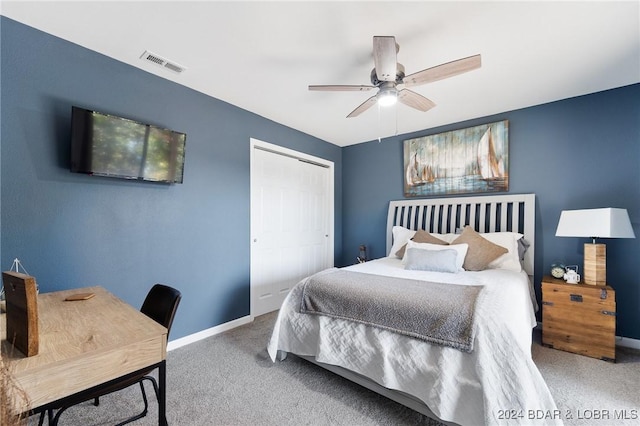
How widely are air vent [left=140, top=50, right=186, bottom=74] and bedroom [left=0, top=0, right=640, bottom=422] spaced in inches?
9.5

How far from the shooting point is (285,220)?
3873 mm

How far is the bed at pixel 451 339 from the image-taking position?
1372 mm

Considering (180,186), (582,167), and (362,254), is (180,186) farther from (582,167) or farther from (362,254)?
(582,167)

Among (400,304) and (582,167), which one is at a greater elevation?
(582,167)

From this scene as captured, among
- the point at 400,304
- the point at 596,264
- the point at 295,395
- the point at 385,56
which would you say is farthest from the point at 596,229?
the point at 295,395

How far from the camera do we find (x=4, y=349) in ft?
3.28

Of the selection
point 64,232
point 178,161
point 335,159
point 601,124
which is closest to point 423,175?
point 335,159

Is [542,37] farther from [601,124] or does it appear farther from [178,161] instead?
[178,161]

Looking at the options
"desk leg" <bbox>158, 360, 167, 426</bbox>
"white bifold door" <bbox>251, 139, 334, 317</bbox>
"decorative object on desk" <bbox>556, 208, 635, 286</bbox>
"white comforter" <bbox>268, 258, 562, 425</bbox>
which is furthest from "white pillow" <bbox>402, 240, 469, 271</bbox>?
"desk leg" <bbox>158, 360, 167, 426</bbox>

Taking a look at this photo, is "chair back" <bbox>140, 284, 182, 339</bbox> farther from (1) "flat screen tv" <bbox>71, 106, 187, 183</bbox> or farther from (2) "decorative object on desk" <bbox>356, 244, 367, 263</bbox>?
(2) "decorative object on desk" <bbox>356, 244, 367, 263</bbox>

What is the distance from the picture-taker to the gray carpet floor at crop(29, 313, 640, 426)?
1.71 meters

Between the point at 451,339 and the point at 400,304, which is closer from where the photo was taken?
the point at 451,339

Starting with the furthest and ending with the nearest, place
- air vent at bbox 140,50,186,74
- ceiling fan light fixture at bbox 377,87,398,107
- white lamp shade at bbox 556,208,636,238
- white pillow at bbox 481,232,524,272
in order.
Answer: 1. white pillow at bbox 481,232,524,272
2. white lamp shade at bbox 556,208,636,238
3. air vent at bbox 140,50,186,74
4. ceiling fan light fixture at bbox 377,87,398,107

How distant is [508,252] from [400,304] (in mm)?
1876
